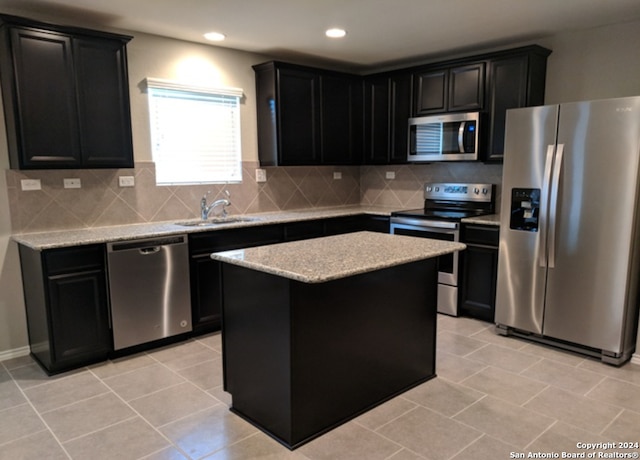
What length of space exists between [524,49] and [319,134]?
2.00m

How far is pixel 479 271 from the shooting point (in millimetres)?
3959

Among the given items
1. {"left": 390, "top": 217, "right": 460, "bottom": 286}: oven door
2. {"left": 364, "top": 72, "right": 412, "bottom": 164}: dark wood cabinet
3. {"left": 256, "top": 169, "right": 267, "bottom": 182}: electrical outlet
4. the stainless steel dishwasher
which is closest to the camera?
the stainless steel dishwasher

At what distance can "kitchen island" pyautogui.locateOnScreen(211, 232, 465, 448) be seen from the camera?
2176mm

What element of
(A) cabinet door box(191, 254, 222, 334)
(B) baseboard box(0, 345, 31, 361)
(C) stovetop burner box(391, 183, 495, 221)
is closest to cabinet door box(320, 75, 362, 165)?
(C) stovetop burner box(391, 183, 495, 221)

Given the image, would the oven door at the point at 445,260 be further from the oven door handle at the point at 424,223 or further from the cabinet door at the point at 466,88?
the cabinet door at the point at 466,88

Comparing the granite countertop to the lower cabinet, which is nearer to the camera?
the granite countertop

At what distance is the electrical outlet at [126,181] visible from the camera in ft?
12.1

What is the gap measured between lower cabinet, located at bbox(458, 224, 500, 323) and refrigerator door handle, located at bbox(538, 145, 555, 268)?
1.63 ft

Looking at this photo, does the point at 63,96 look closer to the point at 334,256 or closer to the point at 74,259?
the point at 74,259

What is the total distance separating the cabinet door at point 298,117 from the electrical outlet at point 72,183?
5.78ft

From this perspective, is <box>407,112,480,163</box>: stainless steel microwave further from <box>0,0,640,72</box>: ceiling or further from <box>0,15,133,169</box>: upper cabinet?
<box>0,15,133,169</box>: upper cabinet

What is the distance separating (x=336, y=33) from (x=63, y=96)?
7.03 feet

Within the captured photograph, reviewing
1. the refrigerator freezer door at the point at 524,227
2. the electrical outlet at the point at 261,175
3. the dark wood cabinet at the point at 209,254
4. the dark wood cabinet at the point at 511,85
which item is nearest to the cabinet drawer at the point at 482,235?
the refrigerator freezer door at the point at 524,227

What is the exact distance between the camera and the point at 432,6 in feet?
10.3
